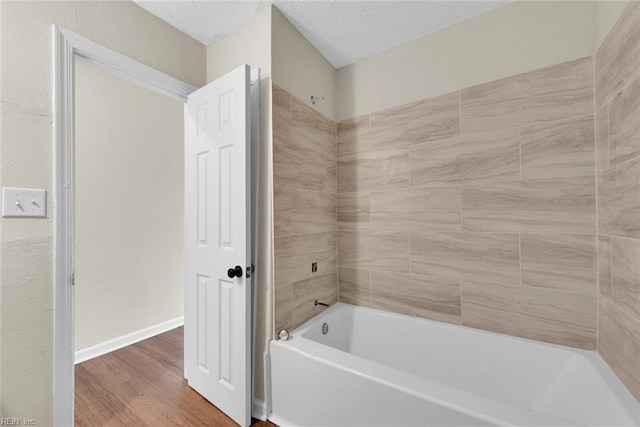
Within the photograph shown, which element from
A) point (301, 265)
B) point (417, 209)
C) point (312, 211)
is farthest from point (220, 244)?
point (417, 209)

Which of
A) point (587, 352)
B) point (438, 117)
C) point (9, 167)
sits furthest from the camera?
point (438, 117)

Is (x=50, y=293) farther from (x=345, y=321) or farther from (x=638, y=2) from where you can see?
(x=638, y=2)

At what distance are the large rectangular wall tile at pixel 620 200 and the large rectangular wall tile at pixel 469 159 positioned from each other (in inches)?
14.8

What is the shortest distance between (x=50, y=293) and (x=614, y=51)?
2784mm

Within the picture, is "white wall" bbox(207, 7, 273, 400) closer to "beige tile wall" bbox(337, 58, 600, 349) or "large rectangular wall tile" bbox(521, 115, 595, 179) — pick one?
"beige tile wall" bbox(337, 58, 600, 349)

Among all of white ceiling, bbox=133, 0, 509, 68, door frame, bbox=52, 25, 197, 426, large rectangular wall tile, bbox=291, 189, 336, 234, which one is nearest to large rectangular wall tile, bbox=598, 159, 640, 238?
white ceiling, bbox=133, 0, 509, 68

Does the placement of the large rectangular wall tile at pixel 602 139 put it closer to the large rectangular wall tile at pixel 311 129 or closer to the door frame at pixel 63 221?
the large rectangular wall tile at pixel 311 129

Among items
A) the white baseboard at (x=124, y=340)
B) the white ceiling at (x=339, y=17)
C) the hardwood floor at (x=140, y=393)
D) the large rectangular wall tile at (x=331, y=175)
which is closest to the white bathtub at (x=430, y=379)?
the hardwood floor at (x=140, y=393)

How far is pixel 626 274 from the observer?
1.12m

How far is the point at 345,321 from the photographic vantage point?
208 centimetres

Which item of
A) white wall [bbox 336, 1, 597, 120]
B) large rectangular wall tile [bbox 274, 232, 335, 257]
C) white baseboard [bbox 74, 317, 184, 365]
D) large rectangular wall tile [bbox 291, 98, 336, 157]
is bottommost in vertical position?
white baseboard [bbox 74, 317, 184, 365]

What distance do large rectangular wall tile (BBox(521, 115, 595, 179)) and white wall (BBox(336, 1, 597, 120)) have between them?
0.36 meters

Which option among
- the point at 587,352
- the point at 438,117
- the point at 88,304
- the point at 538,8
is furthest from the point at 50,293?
the point at 538,8

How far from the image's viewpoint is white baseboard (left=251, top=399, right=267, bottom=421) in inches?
61.8
